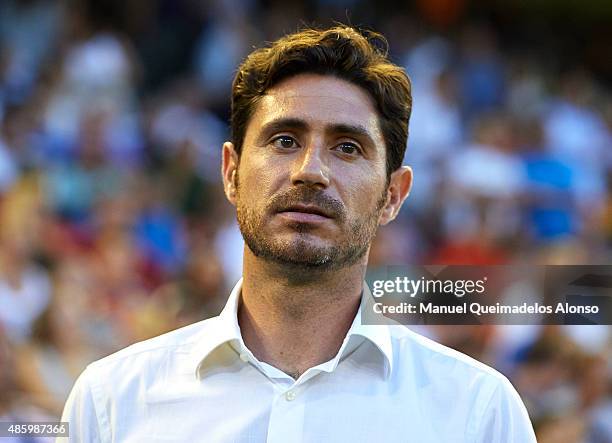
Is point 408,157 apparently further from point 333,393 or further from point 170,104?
point 333,393

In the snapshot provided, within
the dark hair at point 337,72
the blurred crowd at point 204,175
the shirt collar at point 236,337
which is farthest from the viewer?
the blurred crowd at point 204,175

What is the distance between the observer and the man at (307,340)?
2.03 m

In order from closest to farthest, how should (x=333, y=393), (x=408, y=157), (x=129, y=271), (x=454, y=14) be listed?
(x=333, y=393) < (x=129, y=271) < (x=408, y=157) < (x=454, y=14)

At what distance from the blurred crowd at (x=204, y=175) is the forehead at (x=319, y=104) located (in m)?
1.62

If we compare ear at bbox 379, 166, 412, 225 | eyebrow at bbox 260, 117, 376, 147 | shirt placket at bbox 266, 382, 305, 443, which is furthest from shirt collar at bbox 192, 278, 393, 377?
eyebrow at bbox 260, 117, 376, 147

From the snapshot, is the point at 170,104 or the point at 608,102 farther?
the point at 608,102

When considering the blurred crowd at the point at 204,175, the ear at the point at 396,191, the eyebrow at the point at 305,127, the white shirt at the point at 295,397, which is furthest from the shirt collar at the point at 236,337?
the blurred crowd at the point at 204,175

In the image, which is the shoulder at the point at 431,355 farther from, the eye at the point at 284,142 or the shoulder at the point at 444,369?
the eye at the point at 284,142

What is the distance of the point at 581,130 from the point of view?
6316 millimetres

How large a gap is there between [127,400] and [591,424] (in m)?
2.50

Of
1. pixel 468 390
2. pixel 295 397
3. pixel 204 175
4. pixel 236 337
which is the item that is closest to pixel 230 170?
pixel 236 337

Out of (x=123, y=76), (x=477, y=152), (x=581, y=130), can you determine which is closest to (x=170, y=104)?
(x=123, y=76)

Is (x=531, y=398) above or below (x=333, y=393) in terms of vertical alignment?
above

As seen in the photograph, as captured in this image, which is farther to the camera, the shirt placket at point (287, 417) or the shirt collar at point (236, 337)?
the shirt collar at point (236, 337)
